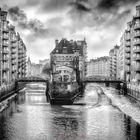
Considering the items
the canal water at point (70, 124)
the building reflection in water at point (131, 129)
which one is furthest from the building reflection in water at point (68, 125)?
the building reflection in water at point (131, 129)

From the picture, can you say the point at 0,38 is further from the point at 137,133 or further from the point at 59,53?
the point at 137,133

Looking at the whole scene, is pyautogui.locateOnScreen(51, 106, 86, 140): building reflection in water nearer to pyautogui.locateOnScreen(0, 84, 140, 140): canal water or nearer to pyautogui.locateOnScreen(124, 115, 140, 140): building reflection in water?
pyautogui.locateOnScreen(0, 84, 140, 140): canal water

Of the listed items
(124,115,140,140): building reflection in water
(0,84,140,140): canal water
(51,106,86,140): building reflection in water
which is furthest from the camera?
(51,106,86,140): building reflection in water

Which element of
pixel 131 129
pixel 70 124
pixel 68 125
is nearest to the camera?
pixel 131 129

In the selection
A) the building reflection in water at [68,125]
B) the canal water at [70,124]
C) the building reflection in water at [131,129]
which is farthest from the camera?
the building reflection in water at [68,125]

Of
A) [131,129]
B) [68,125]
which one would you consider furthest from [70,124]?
[131,129]

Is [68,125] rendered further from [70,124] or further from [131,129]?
[131,129]

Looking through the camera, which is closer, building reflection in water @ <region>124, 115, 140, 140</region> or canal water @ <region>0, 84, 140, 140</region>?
building reflection in water @ <region>124, 115, 140, 140</region>

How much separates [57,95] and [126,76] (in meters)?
47.2

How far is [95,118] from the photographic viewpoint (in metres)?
57.9

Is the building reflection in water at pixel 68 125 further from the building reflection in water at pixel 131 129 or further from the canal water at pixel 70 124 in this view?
the building reflection in water at pixel 131 129

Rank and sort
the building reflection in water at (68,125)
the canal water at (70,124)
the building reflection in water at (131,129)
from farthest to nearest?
the building reflection in water at (68,125) < the canal water at (70,124) < the building reflection in water at (131,129)

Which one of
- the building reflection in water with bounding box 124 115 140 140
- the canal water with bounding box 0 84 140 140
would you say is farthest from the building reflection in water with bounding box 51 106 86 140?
the building reflection in water with bounding box 124 115 140 140

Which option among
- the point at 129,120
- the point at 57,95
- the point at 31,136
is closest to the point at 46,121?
the point at 31,136
